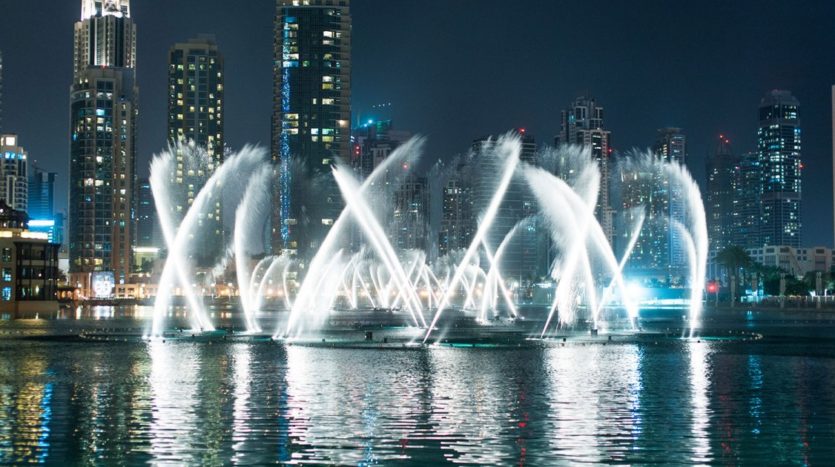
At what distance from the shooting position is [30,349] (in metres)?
62.5

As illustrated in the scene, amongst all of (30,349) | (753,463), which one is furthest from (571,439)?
(30,349)

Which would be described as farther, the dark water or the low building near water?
the low building near water

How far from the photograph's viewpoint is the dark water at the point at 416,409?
984 inches

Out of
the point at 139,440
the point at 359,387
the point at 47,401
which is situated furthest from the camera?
the point at 359,387

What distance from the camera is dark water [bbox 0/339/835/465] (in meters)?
25.0

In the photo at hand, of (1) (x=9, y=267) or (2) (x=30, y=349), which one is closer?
(2) (x=30, y=349)

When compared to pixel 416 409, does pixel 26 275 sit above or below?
above

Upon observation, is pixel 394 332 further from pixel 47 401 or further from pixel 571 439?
pixel 571 439

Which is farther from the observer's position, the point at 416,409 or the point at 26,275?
the point at 26,275

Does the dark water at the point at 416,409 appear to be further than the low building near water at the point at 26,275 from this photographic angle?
No

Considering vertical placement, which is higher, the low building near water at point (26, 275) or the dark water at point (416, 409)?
the low building near water at point (26, 275)

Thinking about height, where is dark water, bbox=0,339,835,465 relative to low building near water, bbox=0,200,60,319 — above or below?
below

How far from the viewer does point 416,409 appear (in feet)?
108

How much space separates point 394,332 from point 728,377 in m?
43.9
